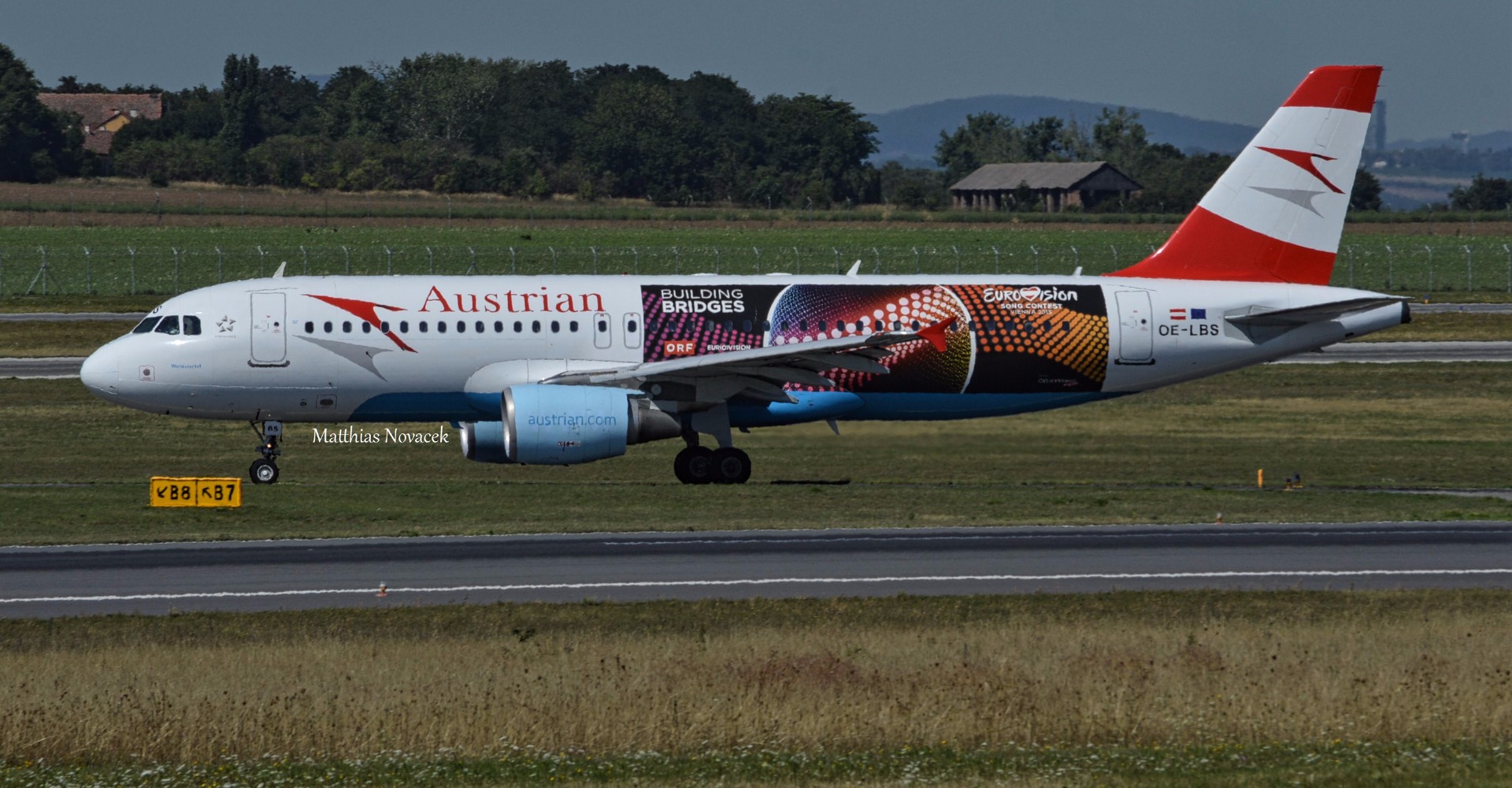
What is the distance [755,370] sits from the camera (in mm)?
35500

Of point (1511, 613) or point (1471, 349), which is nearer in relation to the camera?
point (1511, 613)

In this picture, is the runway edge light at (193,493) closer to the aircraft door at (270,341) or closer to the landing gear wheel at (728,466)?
the aircraft door at (270,341)

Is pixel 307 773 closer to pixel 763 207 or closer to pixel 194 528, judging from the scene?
pixel 194 528

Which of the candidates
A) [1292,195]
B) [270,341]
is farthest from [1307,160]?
[270,341]

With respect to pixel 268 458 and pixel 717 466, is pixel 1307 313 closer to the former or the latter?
pixel 717 466

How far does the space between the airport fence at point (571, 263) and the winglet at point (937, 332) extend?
51.4 meters

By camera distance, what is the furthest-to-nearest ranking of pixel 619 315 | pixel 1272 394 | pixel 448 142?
pixel 448 142, pixel 1272 394, pixel 619 315

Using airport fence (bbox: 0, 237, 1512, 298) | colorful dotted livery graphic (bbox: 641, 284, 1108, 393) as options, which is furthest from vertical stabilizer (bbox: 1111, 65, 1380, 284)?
airport fence (bbox: 0, 237, 1512, 298)

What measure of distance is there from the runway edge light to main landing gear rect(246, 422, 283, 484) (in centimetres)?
331

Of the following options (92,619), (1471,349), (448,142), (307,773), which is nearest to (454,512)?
(92,619)

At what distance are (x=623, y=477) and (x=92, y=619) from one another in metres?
17.1

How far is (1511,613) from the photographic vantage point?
76.4ft

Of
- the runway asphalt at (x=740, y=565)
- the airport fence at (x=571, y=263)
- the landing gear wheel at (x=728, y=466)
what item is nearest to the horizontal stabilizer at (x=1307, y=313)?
the runway asphalt at (x=740, y=565)

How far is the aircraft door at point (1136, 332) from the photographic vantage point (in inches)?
1499
